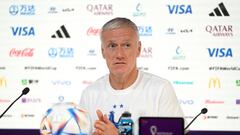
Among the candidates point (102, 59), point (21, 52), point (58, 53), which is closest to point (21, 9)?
point (21, 52)

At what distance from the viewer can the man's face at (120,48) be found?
2.60m

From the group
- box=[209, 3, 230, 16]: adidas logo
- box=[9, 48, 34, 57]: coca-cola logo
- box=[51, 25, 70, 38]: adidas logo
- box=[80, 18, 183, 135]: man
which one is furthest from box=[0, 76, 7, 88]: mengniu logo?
box=[80, 18, 183, 135]: man

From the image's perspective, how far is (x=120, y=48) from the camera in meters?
2.63

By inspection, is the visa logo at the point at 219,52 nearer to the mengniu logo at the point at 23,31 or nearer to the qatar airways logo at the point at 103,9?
the qatar airways logo at the point at 103,9

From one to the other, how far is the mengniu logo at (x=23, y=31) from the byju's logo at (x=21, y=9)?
0.58ft

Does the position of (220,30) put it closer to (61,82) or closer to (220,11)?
(220,11)

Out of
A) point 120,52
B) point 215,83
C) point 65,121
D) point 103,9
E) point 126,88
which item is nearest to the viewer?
point 65,121

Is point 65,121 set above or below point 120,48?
below

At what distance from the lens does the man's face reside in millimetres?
2596

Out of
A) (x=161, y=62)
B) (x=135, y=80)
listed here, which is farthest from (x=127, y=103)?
(x=161, y=62)

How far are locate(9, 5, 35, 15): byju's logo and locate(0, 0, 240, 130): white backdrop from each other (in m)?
0.01

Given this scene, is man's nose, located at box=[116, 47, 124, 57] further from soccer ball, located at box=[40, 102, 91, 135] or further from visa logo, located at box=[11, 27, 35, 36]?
visa logo, located at box=[11, 27, 35, 36]

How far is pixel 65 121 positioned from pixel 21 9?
381 cm

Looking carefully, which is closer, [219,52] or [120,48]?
[120,48]
